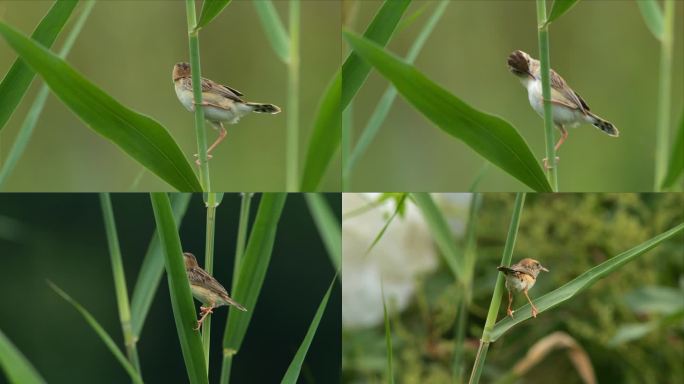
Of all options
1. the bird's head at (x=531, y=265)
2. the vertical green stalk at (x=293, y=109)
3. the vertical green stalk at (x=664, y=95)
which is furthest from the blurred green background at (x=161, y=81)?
the vertical green stalk at (x=664, y=95)

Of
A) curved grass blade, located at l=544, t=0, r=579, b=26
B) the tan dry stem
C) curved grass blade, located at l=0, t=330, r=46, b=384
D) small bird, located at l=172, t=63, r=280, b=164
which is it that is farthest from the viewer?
the tan dry stem

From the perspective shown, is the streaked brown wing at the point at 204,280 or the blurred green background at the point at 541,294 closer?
the streaked brown wing at the point at 204,280

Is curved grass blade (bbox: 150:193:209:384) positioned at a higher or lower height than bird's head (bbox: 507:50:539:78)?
lower

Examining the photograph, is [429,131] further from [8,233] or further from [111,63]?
[8,233]

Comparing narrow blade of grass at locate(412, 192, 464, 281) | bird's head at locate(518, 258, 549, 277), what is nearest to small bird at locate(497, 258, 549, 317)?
bird's head at locate(518, 258, 549, 277)

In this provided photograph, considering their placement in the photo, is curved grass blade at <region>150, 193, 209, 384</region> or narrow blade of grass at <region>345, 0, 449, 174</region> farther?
narrow blade of grass at <region>345, 0, 449, 174</region>

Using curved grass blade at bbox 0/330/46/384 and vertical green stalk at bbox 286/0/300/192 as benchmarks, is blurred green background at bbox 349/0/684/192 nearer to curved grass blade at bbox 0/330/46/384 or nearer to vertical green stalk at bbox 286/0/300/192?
vertical green stalk at bbox 286/0/300/192

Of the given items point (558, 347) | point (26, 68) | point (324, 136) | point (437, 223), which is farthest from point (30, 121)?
point (558, 347)

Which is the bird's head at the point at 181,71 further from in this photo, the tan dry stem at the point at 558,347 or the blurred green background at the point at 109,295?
the tan dry stem at the point at 558,347
